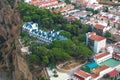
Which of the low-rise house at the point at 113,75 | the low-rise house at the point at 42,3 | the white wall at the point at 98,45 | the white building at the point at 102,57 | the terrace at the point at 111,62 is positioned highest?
the low-rise house at the point at 42,3

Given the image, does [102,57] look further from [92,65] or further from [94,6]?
[94,6]

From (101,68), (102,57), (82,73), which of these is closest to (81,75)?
(82,73)

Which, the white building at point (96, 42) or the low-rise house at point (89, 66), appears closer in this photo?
the low-rise house at point (89, 66)

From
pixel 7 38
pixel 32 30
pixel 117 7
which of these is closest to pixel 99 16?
pixel 117 7

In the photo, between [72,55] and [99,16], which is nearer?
[72,55]

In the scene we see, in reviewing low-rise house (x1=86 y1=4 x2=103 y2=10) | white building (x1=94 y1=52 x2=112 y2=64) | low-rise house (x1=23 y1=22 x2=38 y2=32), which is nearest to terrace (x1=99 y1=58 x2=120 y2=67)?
white building (x1=94 y1=52 x2=112 y2=64)

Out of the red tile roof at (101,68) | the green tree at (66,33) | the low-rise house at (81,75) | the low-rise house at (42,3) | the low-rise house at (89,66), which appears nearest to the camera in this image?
the low-rise house at (81,75)

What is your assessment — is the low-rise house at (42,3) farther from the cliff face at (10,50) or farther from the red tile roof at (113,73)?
the red tile roof at (113,73)

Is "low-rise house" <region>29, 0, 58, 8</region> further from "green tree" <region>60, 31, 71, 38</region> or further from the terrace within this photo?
the terrace

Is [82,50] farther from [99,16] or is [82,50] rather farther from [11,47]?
[99,16]

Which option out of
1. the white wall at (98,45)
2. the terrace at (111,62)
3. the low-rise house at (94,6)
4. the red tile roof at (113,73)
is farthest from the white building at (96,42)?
the low-rise house at (94,6)
